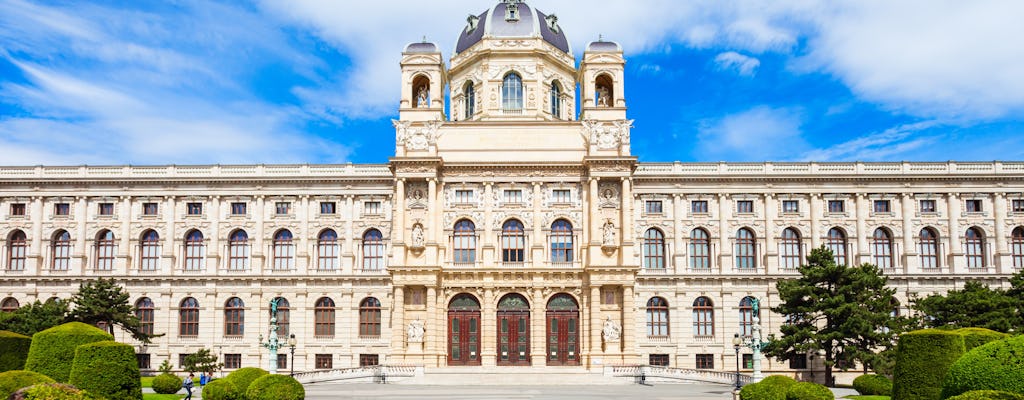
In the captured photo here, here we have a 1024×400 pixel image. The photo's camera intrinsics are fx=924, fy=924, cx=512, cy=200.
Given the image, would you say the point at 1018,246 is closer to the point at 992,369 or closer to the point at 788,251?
the point at 788,251

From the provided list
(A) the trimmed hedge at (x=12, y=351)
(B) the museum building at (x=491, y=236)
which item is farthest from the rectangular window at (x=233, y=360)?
(A) the trimmed hedge at (x=12, y=351)

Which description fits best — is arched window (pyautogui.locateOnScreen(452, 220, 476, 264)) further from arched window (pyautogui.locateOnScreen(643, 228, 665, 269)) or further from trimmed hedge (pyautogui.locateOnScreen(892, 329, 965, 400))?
trimmed hedge (pyautogui.locateOnScreen(892, 329, 965, 400))

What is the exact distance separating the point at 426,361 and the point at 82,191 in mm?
28625

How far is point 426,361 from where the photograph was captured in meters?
60.2

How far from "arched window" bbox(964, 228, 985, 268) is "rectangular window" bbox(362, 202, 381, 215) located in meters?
41.8

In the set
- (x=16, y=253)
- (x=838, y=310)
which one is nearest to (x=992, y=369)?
(x=838, y=310)

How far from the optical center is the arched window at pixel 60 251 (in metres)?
66.6

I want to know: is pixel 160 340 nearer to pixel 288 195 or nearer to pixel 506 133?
pixel 288 195

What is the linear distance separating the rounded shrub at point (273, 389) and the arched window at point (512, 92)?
136 feet

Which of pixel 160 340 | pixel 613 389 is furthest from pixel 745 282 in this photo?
pixel 160 340

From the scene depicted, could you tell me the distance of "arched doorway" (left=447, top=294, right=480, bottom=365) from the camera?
61.7 metres

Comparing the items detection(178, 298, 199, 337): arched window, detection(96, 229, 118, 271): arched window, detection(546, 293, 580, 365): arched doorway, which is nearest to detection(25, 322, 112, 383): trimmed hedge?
detection(178, 298, 199, 337): arched window

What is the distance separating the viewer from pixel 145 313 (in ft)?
214

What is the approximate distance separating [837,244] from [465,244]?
86.9ft
